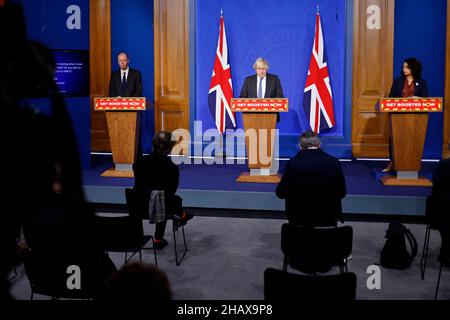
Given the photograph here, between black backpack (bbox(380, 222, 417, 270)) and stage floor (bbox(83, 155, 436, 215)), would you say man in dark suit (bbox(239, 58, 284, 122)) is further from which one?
black backpack (bbox(380, 222, 417, 270))

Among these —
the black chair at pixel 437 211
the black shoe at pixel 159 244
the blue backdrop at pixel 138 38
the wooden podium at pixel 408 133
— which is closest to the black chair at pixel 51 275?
the black shoe at pixel 159 244

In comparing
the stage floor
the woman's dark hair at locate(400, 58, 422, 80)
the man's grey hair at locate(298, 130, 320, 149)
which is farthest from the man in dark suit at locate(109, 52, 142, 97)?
the man's grey hair at locate(298, 130, 320, 149)

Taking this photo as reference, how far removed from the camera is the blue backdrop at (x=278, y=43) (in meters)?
9.23

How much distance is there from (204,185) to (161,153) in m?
1.96

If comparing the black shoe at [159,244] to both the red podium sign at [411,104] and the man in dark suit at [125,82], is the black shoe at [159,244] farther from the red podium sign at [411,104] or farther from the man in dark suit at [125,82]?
the red podium sign at [411,104]

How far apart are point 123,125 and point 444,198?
4341 mm

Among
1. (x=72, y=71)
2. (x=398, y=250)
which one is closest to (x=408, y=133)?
(x=398, y=250)

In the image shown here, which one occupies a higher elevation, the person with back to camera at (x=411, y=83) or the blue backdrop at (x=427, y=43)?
the blue backdrop at (x=427, y=43)

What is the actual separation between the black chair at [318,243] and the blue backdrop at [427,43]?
19.1 ft

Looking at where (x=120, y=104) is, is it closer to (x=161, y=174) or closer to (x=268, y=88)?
(x=268, y=88)

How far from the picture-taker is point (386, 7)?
8.98m

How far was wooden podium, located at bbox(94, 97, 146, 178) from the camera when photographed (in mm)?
7332

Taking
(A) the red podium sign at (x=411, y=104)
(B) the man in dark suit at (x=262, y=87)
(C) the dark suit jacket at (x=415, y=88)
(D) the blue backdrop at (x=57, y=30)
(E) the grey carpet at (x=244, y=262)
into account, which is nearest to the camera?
(E) the grey carpet at (x=244, y=262)

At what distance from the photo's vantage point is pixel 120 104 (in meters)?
7.35
